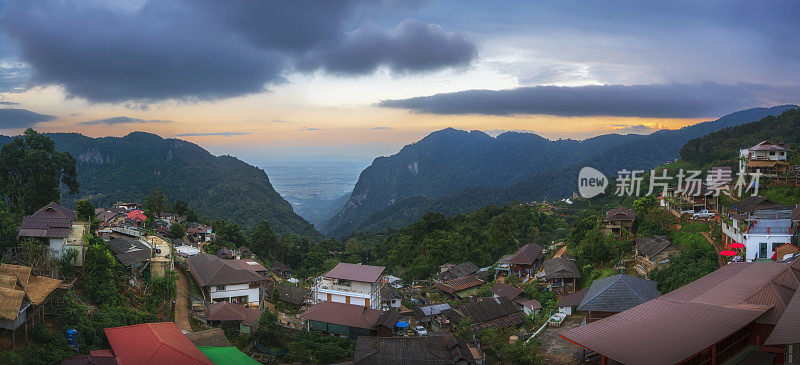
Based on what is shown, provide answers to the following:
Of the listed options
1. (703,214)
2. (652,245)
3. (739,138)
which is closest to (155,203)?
(652,245)

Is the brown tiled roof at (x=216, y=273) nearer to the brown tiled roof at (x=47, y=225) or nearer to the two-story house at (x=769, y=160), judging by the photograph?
the brown tiled roof at (x=47, y=225)

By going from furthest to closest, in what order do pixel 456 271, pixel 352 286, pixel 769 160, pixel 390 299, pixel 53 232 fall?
pixel 456 271 < pixel 390 299 < pixel 769 160 < pixel 352 286 < pixel 53 232

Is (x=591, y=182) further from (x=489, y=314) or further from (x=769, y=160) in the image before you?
(x=489, y=314)

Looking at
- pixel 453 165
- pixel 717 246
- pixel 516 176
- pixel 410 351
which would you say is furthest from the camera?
pixel 453 165

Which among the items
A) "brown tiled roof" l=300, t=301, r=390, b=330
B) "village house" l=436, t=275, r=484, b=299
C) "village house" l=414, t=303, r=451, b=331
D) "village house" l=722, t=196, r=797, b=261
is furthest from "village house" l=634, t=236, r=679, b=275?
"brown tiled roof" l=300, t=301, r=390, b=330

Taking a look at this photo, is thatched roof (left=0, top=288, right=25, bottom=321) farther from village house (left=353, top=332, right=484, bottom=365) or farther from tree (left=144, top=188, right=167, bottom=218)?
tree (left=144, top=188, right=167, bottom=218)

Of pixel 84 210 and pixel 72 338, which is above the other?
pixel 84 210

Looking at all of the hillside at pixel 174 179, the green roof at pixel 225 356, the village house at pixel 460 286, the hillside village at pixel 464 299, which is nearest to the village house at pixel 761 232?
the hillside village at pixel 464 299

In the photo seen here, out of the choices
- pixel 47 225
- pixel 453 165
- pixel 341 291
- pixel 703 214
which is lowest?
pixel 341 291
